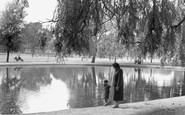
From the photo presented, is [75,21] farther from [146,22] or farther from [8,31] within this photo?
[8,31]

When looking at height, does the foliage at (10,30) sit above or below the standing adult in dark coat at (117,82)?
above

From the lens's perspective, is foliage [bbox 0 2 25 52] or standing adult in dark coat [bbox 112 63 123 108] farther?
foliage [bbox 0 2 25 52]

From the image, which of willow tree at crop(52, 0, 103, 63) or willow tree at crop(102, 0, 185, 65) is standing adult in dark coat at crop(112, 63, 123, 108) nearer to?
willow tree at crop(102, 0, 185, 65)

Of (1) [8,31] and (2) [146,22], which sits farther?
(1) [8,31]

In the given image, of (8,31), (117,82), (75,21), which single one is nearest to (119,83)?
(117,82)

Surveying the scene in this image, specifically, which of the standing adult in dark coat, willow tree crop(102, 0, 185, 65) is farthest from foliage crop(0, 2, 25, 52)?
willow tree crop(102, 0, 185, 65)

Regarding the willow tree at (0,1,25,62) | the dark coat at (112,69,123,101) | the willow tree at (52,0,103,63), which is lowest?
the dark coat at (112,69,123,101)

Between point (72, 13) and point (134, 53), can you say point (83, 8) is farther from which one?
point (134, 53)

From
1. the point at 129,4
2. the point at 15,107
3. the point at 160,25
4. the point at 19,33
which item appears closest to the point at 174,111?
the point at 160,25

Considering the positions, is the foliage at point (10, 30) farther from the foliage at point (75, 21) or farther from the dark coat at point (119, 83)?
the foliage at point (75, 21)

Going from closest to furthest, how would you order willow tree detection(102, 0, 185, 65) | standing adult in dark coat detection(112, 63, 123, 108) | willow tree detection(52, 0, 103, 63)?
willow tree detection(52, 0, 103, 63) < willow tree detection(102, 0, 185, 65) < standing adult in dark coat detection(112, 63, 123, 108)

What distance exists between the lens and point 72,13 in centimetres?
537

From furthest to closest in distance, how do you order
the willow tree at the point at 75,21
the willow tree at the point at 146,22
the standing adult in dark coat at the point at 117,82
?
the standing adult in dark coat at the point at 117,82 → the willow tree at the point at 146,22 → the willow tree at the point at 75,21

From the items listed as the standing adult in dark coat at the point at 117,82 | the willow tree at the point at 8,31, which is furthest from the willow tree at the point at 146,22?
the willow tree at the point at 8,31
